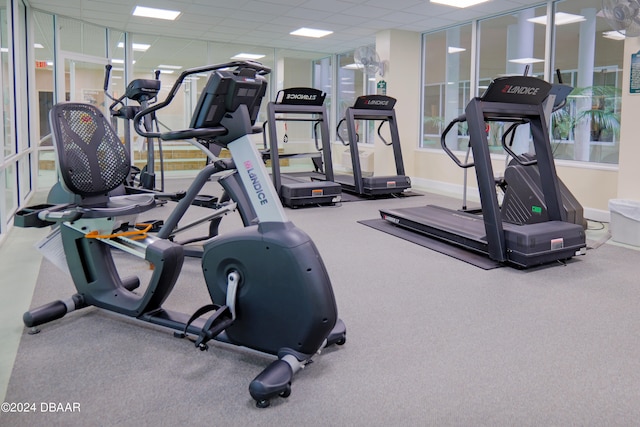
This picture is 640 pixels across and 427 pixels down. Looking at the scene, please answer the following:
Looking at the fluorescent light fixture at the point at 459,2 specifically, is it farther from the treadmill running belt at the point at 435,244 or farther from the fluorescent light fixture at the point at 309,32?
the treadmill running belt at the point at 435,244

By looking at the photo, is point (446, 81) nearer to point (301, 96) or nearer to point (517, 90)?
point (301, 96)

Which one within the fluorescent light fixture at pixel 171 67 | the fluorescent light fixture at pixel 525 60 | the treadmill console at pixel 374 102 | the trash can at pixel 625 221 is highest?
the fluorescent light fixture at pixel 171 67

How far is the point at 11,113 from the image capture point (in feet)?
19.1

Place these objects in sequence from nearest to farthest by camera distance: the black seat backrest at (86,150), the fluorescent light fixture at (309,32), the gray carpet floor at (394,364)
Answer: the gray carpet floor at (394,364) < the black seat backrest at (86,150) < the fluorescent light fixture at (309,32)

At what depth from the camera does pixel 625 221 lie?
4.77 metres

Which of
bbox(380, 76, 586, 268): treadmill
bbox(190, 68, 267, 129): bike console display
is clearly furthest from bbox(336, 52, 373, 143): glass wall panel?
bbox(190, 68, 267, 129): bike console display

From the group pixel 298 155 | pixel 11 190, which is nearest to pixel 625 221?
pixel 298 155

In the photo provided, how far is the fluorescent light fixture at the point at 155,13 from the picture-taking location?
25.2 ft

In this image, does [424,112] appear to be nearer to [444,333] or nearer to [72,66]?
[72,66]

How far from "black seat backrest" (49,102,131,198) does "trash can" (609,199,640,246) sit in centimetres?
442

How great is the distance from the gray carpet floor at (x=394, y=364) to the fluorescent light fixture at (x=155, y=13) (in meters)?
5.42

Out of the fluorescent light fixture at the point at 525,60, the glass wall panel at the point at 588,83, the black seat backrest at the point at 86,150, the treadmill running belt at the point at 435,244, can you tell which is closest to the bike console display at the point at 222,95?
the black seat backrest at the point at 86,150

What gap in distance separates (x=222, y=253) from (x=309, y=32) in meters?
7.94

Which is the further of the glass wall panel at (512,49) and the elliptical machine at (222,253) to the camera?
the glass wall panel at (512,49)
